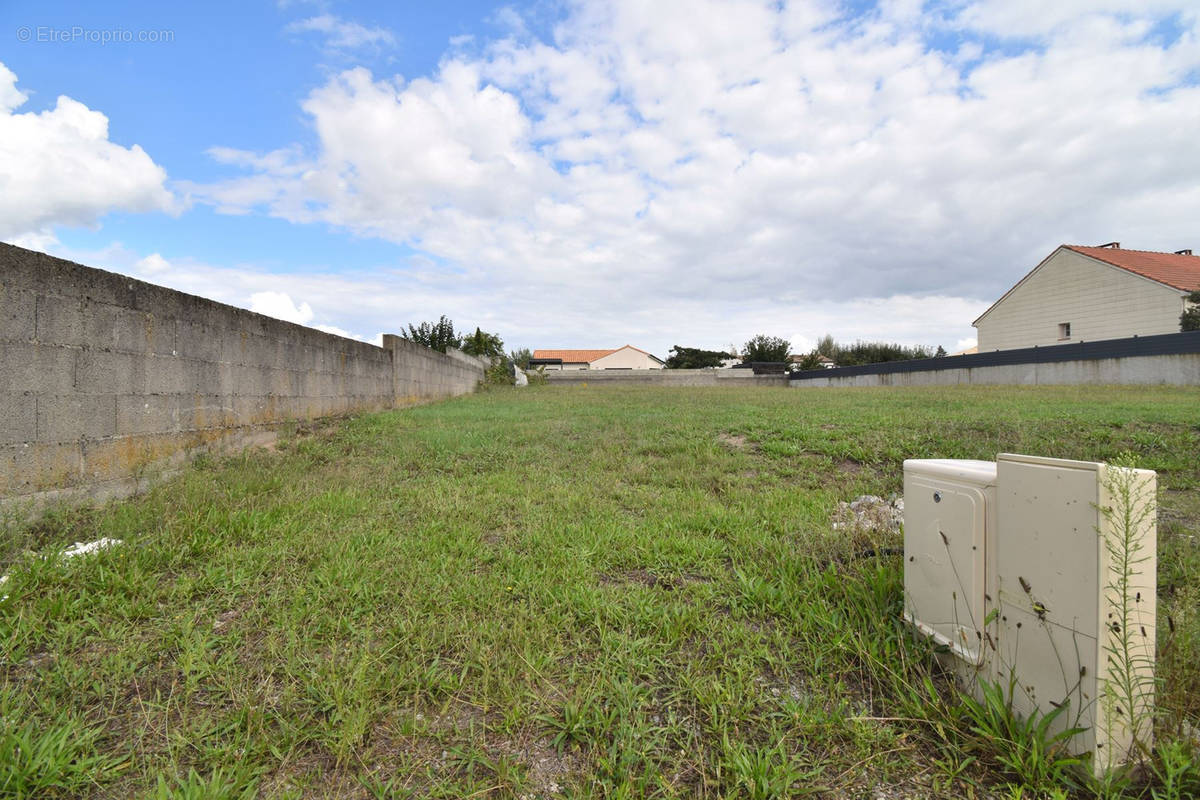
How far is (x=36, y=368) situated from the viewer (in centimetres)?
270

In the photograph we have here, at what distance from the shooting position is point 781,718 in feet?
4.73

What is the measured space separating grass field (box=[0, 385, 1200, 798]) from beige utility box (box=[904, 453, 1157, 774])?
0.16 meters

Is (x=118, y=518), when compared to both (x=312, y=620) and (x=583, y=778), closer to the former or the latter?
(x=312, y=620)

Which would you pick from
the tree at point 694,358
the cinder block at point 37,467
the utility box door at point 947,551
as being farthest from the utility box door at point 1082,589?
the tree at point 694,358

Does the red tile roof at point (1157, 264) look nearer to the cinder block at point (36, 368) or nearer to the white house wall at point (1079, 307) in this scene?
the white house wall at point (1079, 307)

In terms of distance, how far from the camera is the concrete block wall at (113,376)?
263 centimetres

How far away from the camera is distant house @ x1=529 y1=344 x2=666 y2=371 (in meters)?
48.9

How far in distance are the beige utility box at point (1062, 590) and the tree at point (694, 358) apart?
1681 inches

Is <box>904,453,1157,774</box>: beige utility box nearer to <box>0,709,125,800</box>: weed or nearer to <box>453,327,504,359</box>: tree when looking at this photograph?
<box>0,709,125,800</box>: weed

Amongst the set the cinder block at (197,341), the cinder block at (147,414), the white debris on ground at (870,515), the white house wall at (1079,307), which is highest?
the white house wall at (1079,307)

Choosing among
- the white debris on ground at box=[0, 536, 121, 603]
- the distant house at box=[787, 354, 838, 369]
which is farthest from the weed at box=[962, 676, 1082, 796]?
the distant house at box=[787, 354, 838, 369]

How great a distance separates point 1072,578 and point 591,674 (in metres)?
1.31

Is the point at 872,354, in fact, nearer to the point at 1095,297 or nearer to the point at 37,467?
the point at 1095,297

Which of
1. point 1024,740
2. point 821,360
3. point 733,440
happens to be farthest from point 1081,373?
point 821,360
